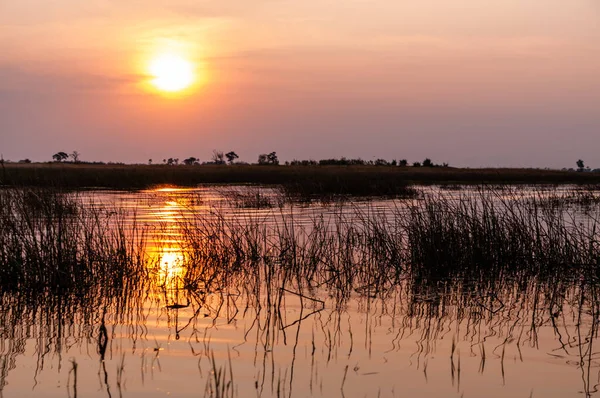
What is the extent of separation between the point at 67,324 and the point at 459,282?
5.03 meters

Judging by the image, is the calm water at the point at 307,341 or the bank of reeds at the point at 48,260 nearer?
the calm water at the point at 307,341

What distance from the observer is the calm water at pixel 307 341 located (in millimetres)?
4836

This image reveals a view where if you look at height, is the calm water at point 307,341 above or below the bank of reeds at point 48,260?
below

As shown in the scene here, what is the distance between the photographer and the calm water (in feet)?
15.9

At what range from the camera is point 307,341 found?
5.98m

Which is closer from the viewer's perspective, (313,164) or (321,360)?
(321,360)

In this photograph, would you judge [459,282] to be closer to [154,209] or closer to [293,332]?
[293,332]

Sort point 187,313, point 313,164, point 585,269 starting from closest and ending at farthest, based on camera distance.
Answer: point 187,313 < point 585,269 < point 313,164

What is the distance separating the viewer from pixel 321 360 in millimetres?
5418

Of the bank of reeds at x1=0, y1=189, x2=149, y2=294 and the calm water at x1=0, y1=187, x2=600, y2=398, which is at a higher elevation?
the bank of reeds at x1=0, y1=189, x2=149, y2=294

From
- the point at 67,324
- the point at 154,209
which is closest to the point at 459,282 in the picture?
the point at 67,324

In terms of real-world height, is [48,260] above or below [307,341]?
above

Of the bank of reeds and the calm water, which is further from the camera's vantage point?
the bank of reeds

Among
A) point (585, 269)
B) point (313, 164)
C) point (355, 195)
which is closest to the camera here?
point (585, 269)
